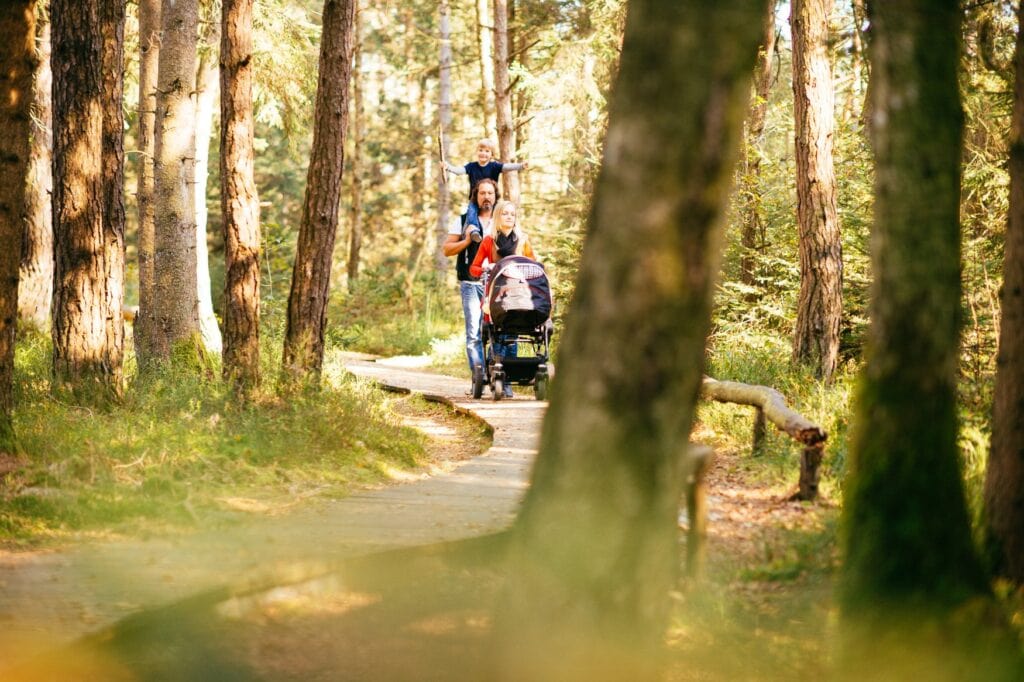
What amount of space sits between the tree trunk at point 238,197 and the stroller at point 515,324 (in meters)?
3.18

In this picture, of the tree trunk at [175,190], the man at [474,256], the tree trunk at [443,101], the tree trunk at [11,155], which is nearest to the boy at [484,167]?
the man at [474,256]

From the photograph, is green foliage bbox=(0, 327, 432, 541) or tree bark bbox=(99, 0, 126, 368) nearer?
green foliage bbox=(0, 327, 432, 541)

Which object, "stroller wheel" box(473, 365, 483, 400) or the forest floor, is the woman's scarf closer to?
"stroller wheel" box(473, 365, 483, 400)

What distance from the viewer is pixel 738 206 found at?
1627cm

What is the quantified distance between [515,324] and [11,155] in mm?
6275

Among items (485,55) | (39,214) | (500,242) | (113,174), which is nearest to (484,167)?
(500,242)

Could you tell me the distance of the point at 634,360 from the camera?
4.04m

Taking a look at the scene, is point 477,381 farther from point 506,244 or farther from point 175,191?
point 175,191

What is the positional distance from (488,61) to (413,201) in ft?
54.5

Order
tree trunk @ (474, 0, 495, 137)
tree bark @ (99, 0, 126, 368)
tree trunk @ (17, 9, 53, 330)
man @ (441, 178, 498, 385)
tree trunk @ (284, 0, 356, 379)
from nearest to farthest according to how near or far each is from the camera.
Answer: tree bark @ (99, 0, 126, 368) → tree trunk @ (284, 0, 356, 379) → man @ (441, 178, 498, 385) → tree trunk @ (17, 9, 53, 330) → tree trunk @ (474, 0, 495, 137)

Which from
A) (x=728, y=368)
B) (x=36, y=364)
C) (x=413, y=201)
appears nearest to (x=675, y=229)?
(x=728, y=368)

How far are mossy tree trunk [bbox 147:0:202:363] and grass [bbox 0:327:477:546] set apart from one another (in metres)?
2.08

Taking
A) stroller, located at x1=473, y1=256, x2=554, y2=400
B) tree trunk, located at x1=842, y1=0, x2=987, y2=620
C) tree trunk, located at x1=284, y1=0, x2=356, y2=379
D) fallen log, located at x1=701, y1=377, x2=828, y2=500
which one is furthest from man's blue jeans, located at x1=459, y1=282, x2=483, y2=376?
tree trunk, located at x1=842, y1=0, x2=987, y2=620

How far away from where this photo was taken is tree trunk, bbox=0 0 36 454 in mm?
7305
